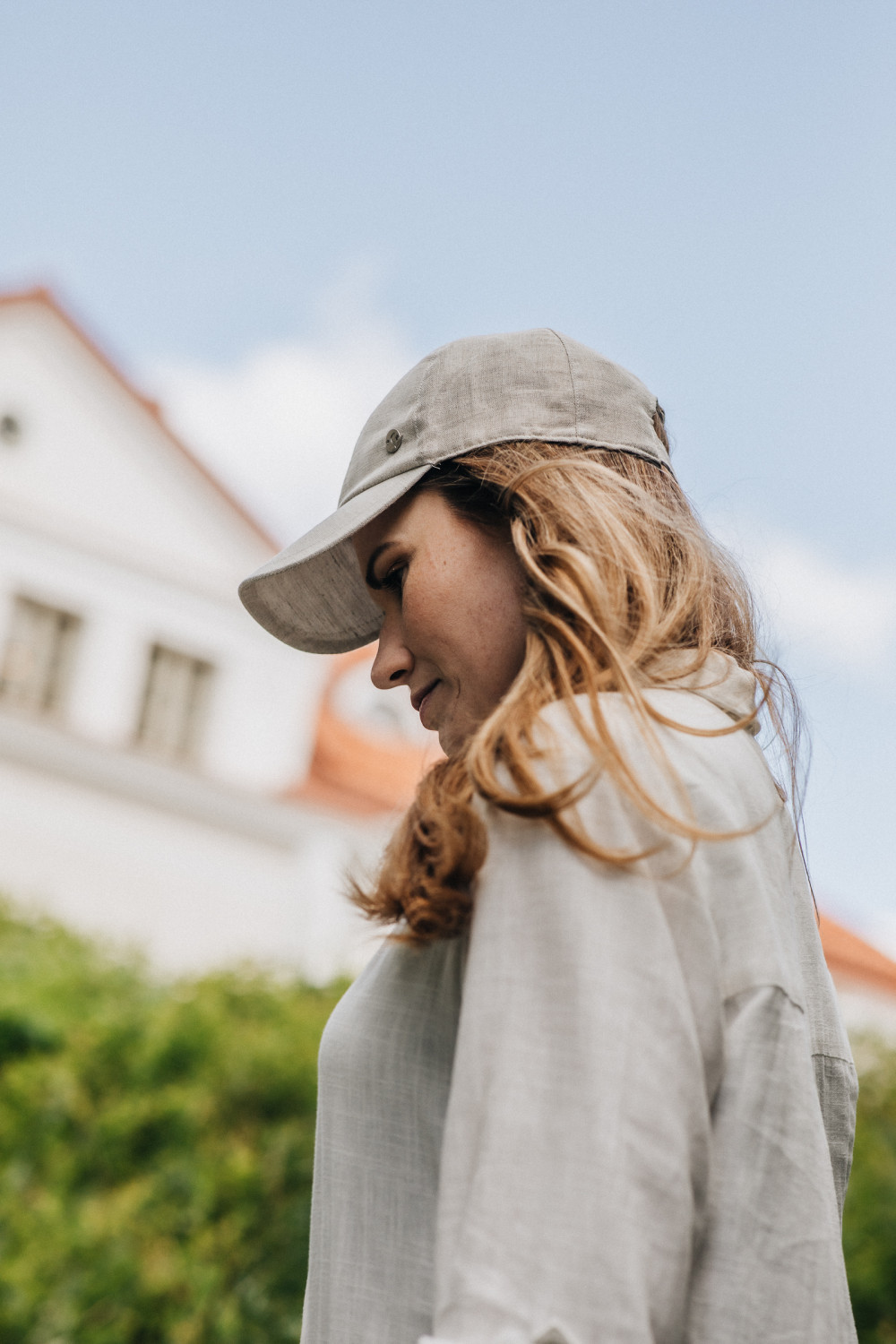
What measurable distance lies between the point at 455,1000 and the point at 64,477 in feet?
51.5

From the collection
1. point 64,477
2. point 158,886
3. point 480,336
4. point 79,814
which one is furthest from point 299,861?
point 480,336

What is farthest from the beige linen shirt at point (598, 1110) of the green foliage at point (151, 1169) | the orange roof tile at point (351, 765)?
the orange roof tile at point (351, 765)

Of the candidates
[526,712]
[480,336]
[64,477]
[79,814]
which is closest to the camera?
[526,712]

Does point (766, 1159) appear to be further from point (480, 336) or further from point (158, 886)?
point (158, 886)

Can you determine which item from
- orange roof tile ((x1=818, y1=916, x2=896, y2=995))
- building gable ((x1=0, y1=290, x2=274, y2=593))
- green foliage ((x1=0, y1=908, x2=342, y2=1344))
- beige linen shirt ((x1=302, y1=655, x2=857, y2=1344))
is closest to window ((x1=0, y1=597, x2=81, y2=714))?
building gable ((x1=0, y1=290, x2=274, y2=593))

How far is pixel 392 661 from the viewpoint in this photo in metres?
→ 1.51

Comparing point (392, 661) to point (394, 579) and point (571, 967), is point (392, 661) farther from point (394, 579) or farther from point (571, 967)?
point (571, 967)

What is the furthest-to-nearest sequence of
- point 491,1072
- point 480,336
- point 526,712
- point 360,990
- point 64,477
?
point 64,477, point 480,336, point 360,990, point 526,712, point 491,1072

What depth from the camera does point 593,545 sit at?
130cm

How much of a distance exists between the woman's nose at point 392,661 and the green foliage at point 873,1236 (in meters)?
3.56

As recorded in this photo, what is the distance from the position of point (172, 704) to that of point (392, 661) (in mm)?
15160

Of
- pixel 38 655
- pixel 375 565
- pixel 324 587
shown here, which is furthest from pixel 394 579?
pixel 38 655

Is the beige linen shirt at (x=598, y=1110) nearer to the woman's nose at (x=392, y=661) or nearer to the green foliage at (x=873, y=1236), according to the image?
the woman's nose at (x=392, y=661)

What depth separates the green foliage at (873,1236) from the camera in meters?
4.24
